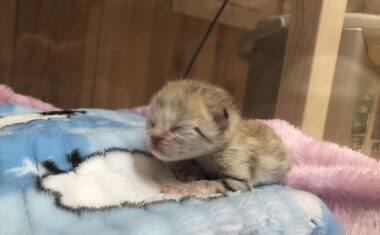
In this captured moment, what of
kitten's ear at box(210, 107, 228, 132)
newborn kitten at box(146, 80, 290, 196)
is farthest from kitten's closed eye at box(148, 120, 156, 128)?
kitten's ear at box(210, 107, 228, 132)

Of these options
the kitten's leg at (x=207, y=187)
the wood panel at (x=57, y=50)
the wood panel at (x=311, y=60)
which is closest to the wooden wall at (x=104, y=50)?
the wood panel at (x=57, y=50)

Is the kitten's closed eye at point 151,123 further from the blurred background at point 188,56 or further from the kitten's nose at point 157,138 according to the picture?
the blurred background at point 188,56

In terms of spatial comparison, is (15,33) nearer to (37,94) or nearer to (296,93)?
(37,94)

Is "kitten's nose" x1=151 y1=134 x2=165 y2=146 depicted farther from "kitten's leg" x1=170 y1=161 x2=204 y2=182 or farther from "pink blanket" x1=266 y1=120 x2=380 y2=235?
"pink blanket" x1=266 y1=120 x2=380 y2=235

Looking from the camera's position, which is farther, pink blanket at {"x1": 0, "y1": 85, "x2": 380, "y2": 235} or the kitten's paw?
pink blanket at {"x1": 0, "y1": 85, "x2": 380, "y2": 235}

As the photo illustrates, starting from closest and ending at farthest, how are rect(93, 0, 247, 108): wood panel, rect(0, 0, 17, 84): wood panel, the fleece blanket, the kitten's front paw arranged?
the kitten's front paw, the fleece blanket, rect(0, 0, 17, 84): wood panel, rect(93, 0, 247, 108): wood panel

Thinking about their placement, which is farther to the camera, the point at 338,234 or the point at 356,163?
the point at 356,163

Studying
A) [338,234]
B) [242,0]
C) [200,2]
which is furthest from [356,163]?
[200,2]
